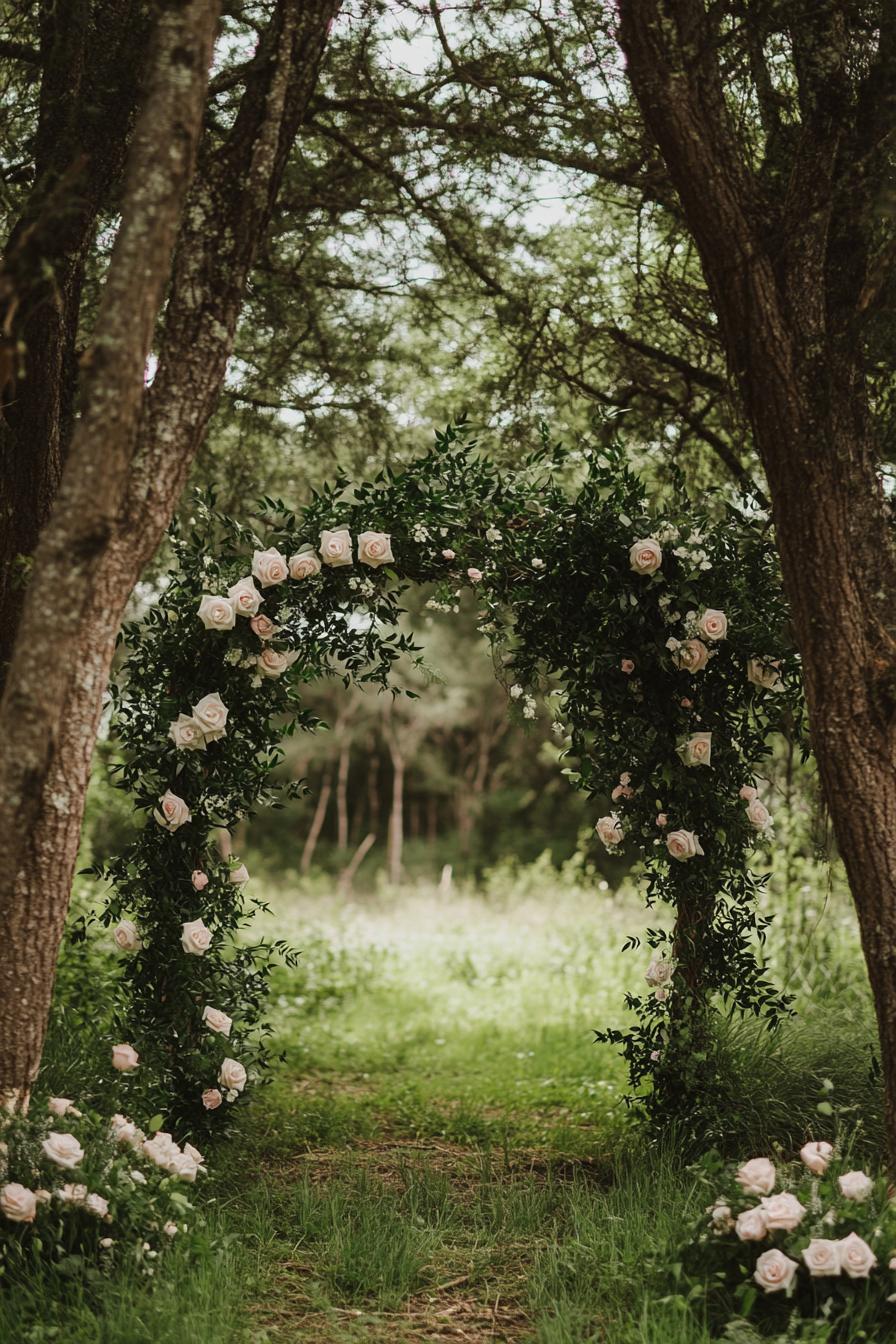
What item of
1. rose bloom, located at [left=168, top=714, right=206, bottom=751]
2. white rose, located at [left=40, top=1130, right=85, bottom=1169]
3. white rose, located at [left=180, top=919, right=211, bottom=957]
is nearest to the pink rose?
rose bloom, located at [left=168, top=714, right=206, bottom=751]

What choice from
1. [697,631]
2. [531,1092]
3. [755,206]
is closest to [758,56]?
[755,206]

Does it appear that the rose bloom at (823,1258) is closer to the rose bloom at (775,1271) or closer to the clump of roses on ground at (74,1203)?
the rose bloom at (775,1271)

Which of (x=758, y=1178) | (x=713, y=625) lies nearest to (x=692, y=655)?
(x=713, y=625)

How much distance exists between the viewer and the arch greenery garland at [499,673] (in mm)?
4336

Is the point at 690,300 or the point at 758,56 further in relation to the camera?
the point at 690,300

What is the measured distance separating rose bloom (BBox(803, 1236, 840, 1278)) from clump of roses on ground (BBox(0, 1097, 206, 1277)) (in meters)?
1.70

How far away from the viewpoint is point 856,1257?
2875mm

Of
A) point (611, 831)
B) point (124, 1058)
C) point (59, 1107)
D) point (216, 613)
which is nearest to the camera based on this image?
point (59, 1107)

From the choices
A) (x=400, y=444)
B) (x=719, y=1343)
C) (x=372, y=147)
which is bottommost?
(x=719, y=1343)

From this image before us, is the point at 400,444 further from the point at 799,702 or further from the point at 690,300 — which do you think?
the point at 799,702

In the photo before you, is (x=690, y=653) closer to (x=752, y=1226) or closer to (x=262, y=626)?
(x=262, y=626)

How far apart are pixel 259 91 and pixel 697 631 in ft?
7.89

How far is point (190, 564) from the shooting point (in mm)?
4422

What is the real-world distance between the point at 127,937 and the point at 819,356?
3158 mm
